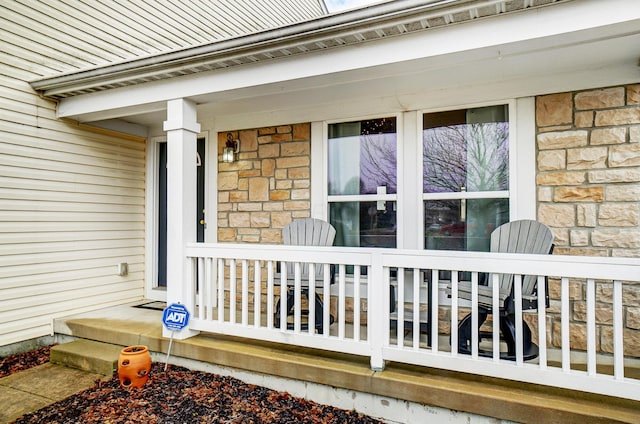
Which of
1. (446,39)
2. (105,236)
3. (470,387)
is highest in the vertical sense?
(446,39)

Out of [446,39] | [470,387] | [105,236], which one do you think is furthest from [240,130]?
[470,387]

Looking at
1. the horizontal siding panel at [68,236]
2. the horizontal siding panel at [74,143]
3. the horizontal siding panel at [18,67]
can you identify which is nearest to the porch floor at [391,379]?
the horizontal siding panel at [68,236]

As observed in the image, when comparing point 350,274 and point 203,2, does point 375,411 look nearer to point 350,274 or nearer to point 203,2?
point 350,274

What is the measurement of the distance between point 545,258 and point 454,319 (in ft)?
2.11

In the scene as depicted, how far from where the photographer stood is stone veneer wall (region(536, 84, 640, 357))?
2.79m

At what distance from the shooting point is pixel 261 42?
267cm

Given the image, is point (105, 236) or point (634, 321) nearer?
point (634, 321)

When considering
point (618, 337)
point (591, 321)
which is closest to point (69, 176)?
point (591, 321)

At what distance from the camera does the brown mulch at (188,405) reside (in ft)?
8.06

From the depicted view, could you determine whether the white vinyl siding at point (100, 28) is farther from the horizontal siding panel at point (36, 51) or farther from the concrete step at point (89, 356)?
the concrete step at point (89, 356)

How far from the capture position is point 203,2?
19.3 ft

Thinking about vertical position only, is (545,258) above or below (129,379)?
above

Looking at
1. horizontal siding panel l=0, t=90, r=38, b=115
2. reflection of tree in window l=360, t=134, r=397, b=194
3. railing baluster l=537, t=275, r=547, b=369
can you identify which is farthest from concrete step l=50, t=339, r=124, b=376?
railing baluster l=537, t=275, r=547, b=369

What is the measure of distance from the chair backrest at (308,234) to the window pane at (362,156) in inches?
19.0
